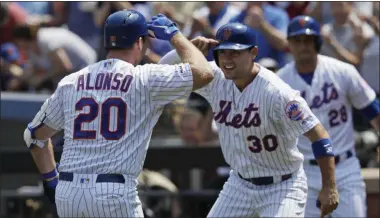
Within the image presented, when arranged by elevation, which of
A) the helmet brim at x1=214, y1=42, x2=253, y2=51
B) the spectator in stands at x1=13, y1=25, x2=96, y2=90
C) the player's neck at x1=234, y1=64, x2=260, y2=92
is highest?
the helmet brim at x1=214, y1=42, x2=253, y2=51

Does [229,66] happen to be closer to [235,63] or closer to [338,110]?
[235,63]

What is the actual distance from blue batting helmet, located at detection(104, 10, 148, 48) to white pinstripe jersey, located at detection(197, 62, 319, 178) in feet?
4.21

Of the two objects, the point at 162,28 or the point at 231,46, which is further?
the point at 231,46

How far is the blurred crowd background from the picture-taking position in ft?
33.4

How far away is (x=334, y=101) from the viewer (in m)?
8.30

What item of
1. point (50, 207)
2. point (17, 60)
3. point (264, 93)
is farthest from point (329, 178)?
point (17, 60)

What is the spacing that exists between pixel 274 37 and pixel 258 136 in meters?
3.55

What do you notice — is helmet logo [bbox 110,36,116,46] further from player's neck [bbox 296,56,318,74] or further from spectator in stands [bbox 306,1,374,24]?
spectator in stands [bbox 306,1,374,24]

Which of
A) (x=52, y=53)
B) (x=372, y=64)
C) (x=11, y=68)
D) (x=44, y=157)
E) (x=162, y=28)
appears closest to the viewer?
(x=162, y=28)

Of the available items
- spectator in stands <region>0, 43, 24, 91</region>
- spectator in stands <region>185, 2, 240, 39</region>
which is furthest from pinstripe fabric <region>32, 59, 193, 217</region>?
spectator in stands <region>0, 43, 24, 91</region>

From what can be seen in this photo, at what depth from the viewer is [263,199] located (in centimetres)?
684

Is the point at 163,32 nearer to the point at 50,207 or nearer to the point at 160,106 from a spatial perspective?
the point at 160,106

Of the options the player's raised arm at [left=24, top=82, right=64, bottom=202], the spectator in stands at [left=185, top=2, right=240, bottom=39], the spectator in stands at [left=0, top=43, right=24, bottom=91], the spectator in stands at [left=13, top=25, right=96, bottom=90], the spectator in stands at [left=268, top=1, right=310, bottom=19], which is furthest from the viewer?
the spectator in stands at [left=0, top=43, right=24, bottom=91]

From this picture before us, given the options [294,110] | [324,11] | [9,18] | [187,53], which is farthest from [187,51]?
[9,18]
